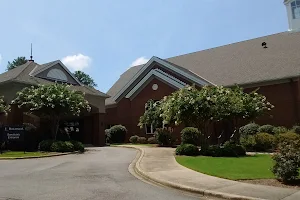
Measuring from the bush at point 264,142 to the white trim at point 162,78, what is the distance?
37.0 ft

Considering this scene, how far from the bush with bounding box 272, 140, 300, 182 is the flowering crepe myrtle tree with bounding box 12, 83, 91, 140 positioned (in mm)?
17174

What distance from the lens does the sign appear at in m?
23.5

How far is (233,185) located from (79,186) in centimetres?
451

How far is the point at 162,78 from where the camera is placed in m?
32.8

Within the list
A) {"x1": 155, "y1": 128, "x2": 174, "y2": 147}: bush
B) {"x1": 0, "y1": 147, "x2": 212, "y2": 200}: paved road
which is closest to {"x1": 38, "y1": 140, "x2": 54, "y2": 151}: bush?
{"x1": 155, "y1": 128, "x2": 174, "y2": 147}: bush

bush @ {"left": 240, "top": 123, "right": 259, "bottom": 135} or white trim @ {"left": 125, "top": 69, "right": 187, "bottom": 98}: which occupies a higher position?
white trim @ {"left": 125, "top": 69, "right": 187, "bottom": 98}

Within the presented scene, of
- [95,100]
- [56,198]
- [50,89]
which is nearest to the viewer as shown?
[56,198]

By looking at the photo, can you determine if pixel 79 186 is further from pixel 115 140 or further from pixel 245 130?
pixel 115 140

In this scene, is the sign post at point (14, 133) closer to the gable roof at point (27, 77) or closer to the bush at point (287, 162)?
the gable roof at point (27, 77)

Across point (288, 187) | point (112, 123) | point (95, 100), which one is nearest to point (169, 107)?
point (288, 187)

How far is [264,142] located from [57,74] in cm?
1991

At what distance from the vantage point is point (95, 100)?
3244cm

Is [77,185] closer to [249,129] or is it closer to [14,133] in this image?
[14,133]

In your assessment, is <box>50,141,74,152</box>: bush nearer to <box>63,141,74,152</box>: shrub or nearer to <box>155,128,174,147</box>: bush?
<box>63,141,74,152</box>: shrub
